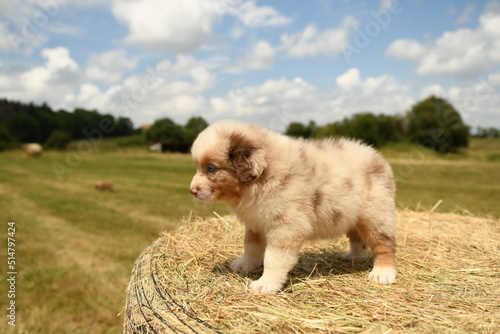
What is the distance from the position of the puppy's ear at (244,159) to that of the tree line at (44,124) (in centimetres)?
2795

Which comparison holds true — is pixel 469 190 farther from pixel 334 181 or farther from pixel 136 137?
pixel 136 137

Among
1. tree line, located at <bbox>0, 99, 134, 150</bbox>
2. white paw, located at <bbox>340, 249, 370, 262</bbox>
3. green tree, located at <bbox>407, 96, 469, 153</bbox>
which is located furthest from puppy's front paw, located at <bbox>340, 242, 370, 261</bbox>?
tree line, located at <bbox>0, 99, 134, 150</bbox>

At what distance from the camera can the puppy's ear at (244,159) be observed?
307cm

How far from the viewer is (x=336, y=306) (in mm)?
2797

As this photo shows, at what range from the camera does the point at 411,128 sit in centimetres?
3266

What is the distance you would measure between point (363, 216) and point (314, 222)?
0.51 m

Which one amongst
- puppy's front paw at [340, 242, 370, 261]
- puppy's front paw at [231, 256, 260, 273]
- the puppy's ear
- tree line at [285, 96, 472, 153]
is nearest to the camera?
the puppy's ear

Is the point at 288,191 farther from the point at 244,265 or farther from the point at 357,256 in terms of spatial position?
the point at 357,256

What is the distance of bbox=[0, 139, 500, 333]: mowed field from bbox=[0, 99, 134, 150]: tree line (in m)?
8.38

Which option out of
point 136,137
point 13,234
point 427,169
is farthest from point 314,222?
point 136,137

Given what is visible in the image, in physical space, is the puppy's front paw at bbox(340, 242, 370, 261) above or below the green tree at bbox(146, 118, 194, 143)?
below

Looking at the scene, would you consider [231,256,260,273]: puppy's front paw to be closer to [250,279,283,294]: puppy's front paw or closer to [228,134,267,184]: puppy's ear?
[250,279,283,294]: puppy's front paw

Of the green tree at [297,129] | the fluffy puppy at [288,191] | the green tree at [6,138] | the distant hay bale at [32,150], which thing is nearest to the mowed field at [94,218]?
the fluffy puppy at [288,191]

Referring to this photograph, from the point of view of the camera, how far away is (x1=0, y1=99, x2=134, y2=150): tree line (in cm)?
2998
